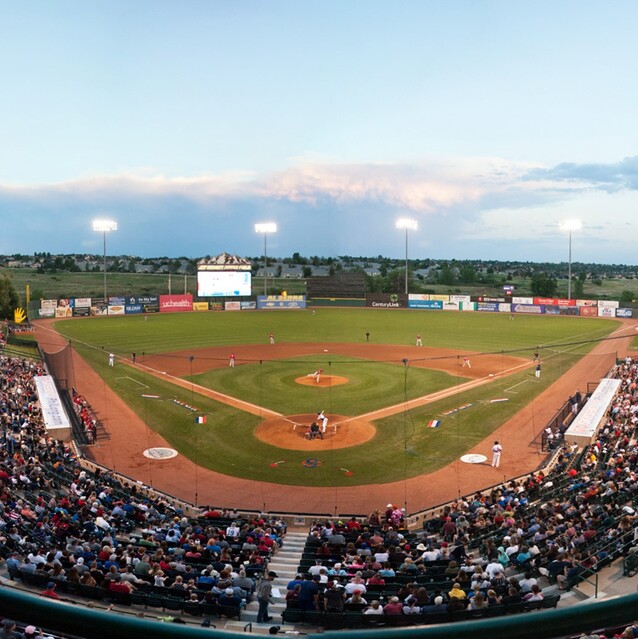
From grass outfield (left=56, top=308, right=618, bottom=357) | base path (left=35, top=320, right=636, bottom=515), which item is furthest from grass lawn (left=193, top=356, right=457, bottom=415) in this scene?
grass outfield (left=56, top=308, right=618, bottom=357)

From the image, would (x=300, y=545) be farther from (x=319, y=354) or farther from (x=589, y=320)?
(x=589, y=320)

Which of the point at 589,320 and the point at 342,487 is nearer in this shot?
the point at 342,487

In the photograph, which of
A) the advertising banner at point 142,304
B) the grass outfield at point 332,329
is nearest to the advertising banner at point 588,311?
the grass outfield at point 332,329

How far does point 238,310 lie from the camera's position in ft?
312

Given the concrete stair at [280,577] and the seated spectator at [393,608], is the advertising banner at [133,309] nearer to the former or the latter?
the concrete stair at [280,577]

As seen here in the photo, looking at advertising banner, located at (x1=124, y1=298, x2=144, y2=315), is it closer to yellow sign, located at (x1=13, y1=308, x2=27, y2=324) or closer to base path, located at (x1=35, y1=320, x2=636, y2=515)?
yellow sign, located at (x1=13, y1=308, x2=27, y2=324)

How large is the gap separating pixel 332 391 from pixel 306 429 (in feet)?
25.3

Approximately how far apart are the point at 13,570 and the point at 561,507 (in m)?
13.8

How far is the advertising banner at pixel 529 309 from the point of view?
289 feet

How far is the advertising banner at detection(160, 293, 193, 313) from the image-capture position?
296 feet

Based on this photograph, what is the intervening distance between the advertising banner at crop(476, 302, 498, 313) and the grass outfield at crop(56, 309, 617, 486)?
1140 centimetres

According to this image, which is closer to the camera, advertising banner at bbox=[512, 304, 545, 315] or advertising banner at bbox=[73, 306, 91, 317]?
advertising banner at bbox=[73, 306, 91, 317]

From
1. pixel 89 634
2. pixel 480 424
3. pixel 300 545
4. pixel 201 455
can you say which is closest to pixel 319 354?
pixel 480 424

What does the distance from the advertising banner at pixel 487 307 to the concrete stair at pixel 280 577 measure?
76806mm
